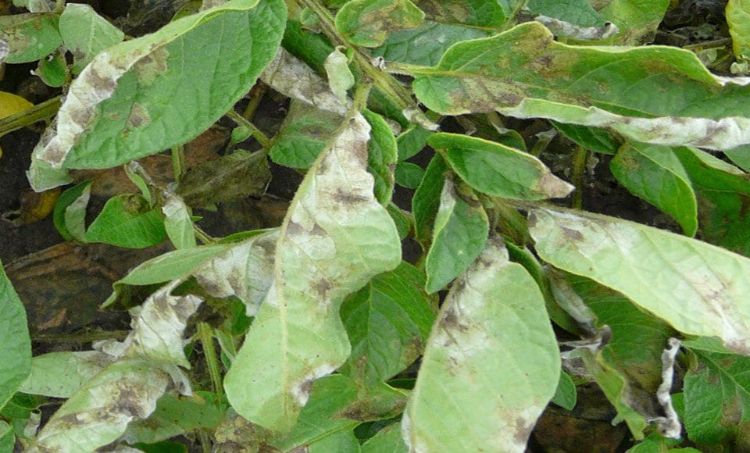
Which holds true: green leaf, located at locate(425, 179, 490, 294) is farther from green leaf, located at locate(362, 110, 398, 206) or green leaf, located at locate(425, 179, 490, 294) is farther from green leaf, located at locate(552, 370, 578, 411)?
green leaf, located at locate(552, 370, 578, 411)

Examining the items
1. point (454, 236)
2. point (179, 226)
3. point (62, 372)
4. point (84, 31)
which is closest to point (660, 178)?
point (454, 236)

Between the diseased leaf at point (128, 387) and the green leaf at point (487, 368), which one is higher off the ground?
the green leaf at point (487, 368)

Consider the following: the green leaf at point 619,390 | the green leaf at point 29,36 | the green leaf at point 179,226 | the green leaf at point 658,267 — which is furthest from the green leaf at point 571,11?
the green leaf at point 29,36

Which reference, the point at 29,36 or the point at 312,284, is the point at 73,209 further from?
the point at 312,284

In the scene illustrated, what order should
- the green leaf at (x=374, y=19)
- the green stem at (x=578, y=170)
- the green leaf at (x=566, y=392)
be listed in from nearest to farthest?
the green leaf at (x=374, y=19) < the green leaf at (x=566, y=392) < the green stem at (x=578, y=170)

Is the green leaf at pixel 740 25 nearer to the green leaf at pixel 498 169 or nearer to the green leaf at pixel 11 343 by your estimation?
the green leaf at pixel 498 169

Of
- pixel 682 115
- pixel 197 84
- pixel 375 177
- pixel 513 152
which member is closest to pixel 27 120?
pixel 197 84

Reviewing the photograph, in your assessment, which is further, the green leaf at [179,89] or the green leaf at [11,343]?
the green leaf at [11,343]

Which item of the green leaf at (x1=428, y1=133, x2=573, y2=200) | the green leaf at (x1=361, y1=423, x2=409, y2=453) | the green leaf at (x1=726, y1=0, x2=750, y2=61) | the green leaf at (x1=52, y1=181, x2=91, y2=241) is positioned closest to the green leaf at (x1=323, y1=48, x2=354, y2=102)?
the green leaf at (x1=428, y1=133, x2=573, y2=200)
